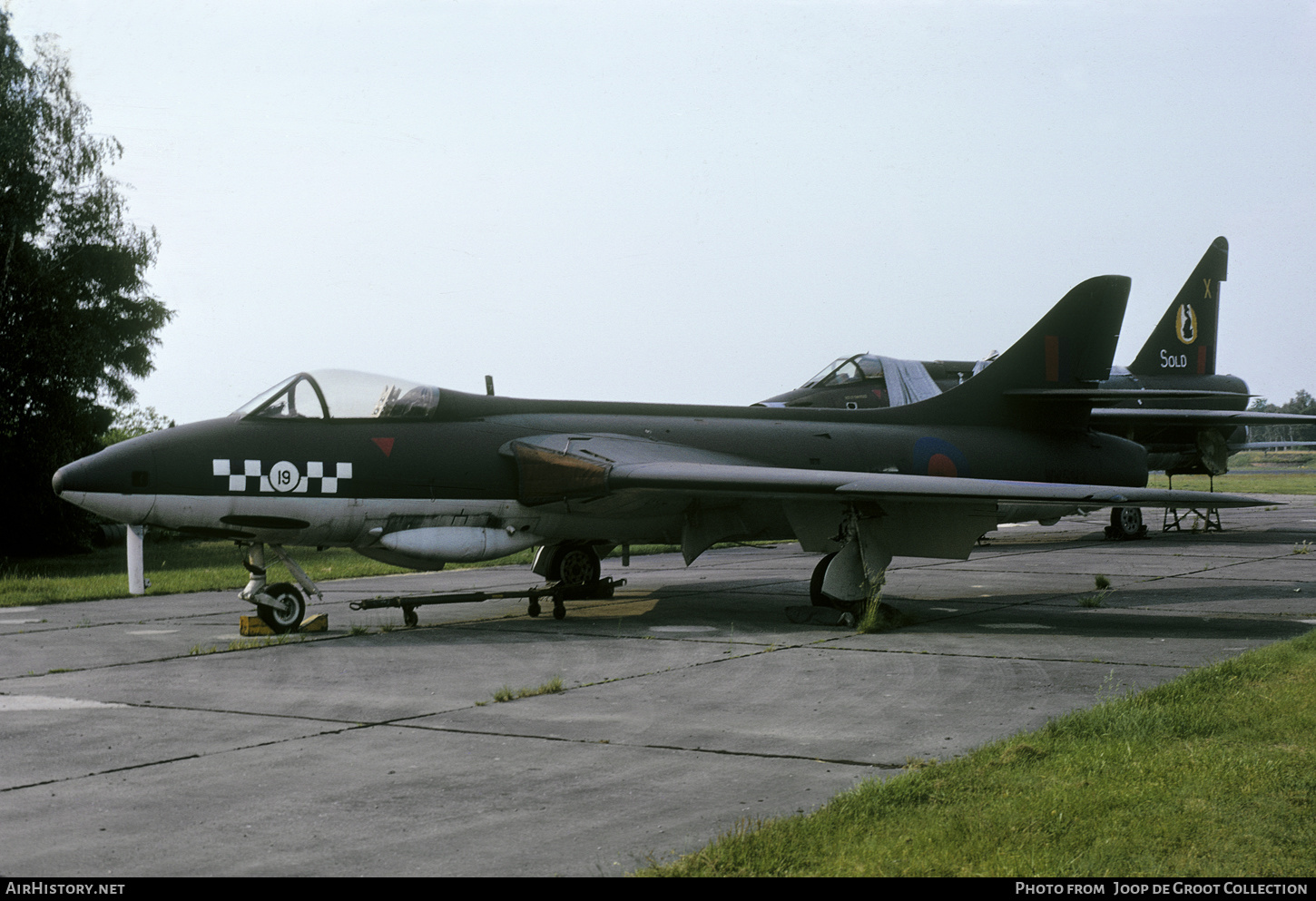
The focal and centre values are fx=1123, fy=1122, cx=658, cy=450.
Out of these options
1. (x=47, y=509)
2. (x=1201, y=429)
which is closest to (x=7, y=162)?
(x=47, y=509)

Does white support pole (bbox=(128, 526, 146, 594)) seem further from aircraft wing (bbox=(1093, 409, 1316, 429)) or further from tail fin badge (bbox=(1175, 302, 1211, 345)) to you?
tail fin badge (bbox=(1175, 302, 1211, 345))

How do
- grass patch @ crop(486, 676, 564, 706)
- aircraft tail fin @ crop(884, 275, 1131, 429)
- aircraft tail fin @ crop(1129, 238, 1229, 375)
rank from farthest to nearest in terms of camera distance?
1. aircraft tail fin @ crop(1129, 238, 1229, 375)
2. aircraft tail fin @ crop(884, 275, 1131, 429)
3. grass patch @ crop(486, 676, 564, 706)

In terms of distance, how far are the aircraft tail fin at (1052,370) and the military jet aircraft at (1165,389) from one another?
3.74 ft

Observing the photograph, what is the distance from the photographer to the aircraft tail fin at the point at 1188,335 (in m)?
28.0

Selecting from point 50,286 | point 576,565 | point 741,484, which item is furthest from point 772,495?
point 50,286

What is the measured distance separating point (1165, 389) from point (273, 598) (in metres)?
22.4

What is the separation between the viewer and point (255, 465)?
11.1 meters

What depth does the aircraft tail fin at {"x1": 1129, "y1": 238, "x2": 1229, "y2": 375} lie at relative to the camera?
27953 millimetres

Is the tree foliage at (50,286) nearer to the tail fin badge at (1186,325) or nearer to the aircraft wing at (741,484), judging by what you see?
the aircraft wing at (741,484)

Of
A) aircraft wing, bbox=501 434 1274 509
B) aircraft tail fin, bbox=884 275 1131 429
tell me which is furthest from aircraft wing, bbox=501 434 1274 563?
aircraft tail fin, bbox=884 275 1131 429

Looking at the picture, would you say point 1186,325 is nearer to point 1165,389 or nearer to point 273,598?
point 1165,389

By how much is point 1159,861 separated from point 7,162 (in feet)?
107

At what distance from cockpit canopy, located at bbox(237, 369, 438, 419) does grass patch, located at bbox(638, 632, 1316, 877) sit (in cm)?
780

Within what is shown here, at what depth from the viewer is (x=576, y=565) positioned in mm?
14320
